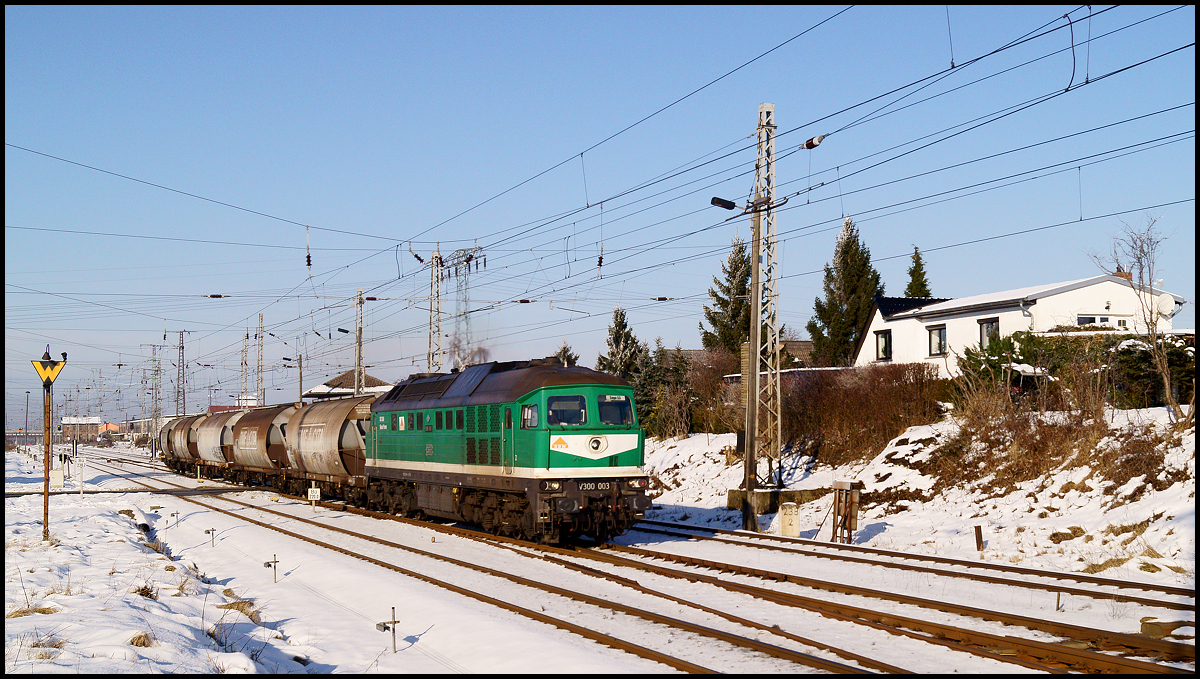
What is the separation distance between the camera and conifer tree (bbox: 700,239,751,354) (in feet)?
168

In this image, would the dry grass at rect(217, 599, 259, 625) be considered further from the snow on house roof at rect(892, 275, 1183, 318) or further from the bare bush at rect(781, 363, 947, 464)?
the snow on house roof at rect(892, 275, 1183, 318)

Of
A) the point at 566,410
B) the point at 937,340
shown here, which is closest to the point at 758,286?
the point at 566,410

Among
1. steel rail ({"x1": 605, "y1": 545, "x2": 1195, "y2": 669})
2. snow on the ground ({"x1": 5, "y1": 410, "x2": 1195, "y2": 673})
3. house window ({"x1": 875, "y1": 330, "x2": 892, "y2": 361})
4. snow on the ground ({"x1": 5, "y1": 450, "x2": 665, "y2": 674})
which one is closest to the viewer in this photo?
snow on the ground ({"x1": 5, "y1": 450, "x2": 665, "y2": 674})

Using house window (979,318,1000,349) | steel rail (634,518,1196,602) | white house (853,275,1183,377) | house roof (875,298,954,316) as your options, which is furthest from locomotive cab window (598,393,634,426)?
house roof (875,298,954,316)

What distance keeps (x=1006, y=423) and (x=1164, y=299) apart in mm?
24607

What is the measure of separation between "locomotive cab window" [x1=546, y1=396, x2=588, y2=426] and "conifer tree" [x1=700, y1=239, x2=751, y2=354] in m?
32.2

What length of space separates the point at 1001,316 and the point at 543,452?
85.7 feet

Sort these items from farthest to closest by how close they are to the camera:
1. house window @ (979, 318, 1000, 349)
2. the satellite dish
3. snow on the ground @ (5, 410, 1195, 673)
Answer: the satellite dish, house window @ (979, 318, 1000, 349), snow on the ground @ (5, 410, 1195, 673)

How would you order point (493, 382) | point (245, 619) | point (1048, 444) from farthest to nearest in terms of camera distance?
1. point (1048, 444)
2. point (493, 382)
3. point (245, 619)

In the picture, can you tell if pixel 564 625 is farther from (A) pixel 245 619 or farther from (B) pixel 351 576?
(B) pixel 351 576

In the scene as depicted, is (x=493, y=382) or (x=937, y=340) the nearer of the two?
(x=493, y=382)

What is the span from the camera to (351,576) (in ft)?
54.8

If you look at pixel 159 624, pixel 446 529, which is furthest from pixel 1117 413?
pixel 159 624

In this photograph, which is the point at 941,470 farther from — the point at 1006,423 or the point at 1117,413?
the point at 1117,413
